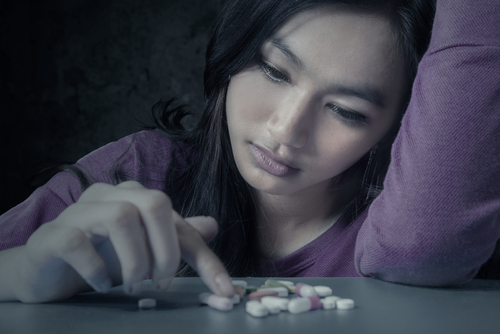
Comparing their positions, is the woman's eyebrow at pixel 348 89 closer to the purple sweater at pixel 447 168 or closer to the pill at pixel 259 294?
the purple sweater at pixel 447 168

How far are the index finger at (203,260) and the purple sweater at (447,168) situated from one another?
0.98 ft

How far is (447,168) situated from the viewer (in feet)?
2.53

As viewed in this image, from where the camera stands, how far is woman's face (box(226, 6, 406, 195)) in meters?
0.92

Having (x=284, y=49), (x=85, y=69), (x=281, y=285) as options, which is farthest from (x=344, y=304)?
(x=85, y=69)

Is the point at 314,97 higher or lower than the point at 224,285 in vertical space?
higher

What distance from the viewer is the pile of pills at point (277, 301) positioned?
548 millimetres

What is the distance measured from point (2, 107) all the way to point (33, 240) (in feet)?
5.38

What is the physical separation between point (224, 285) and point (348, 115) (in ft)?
1.73

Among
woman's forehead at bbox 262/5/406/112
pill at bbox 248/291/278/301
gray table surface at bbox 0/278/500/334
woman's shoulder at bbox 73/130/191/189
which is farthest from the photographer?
woman's shoulder at bbox 73/130/191/189

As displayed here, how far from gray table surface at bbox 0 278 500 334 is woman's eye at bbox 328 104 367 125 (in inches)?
16.4

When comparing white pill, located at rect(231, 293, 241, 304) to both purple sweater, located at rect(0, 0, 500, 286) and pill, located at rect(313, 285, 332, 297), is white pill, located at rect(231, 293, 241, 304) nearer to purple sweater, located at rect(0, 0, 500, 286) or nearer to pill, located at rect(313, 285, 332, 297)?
pill, located at rect(313, 285, 332, 297)

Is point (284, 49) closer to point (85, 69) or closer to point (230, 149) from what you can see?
point (230, 149)

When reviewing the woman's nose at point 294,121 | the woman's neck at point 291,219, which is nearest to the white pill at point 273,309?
the woman's nose at point 294,121

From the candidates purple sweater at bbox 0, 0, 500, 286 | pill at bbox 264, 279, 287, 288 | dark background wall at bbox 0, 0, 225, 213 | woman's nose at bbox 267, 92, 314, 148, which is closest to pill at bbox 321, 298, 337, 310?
pill at bbox 264, 279, 287, 288
